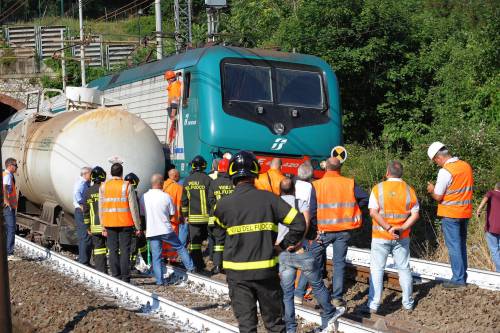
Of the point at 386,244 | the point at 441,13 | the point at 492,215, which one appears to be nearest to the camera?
the point at 386,244

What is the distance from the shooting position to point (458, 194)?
9.77 metres

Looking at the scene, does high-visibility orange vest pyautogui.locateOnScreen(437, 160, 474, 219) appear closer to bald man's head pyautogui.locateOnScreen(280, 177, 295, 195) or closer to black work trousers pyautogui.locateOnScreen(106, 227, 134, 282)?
bald man's head pyautogui.locateOnScreen(280, 177, 295, 195)

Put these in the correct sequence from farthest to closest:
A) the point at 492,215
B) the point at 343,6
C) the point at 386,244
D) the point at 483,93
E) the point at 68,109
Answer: the point at 343,6 < the point at 483,93 < the point at 68,109 < the point at 492,215 < the point at 386,244

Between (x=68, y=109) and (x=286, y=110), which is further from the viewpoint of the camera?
(x=68, y=109)

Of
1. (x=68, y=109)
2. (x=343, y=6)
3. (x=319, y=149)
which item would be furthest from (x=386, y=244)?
(x=343, y=6)

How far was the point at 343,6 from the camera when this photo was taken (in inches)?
932

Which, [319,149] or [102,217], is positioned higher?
[319,149]

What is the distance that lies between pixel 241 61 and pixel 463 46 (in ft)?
39.9

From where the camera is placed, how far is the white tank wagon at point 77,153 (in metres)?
13.5

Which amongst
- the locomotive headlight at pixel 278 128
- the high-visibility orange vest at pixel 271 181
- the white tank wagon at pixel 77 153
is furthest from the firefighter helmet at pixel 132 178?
the high-visibility orange vest at pixel 271 181

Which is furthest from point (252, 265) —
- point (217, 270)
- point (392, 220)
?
point (217, 270)

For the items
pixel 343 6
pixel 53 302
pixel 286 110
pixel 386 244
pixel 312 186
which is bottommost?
pixel 53 302

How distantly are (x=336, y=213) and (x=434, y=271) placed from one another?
272 centimetres

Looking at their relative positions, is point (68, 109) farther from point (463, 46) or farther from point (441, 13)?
point (441, 13)
